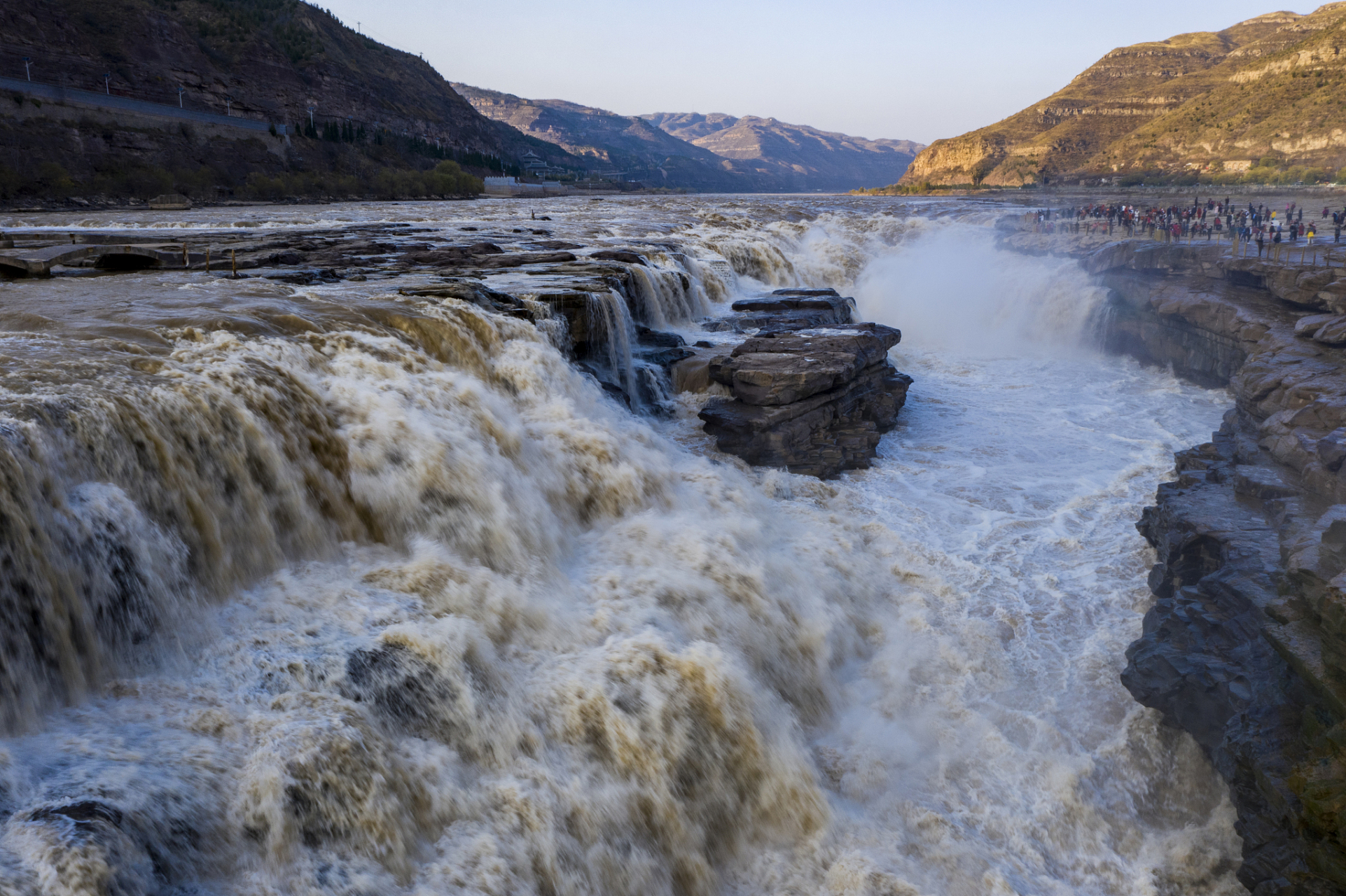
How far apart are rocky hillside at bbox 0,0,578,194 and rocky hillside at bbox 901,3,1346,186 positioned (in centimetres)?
7215

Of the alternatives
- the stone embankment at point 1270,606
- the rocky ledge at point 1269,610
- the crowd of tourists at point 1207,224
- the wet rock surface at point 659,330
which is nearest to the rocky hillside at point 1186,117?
the crowd of tourists at point 1207,224

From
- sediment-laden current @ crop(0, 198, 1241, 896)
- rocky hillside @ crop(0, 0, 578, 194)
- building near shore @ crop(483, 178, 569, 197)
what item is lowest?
sediment-laden current @ crop(0, 198, 1241, 896)

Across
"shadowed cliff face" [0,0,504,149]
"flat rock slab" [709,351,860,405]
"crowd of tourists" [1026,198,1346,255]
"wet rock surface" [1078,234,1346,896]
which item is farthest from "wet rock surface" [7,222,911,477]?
"shadowed cliff face" [0,0,504,149]

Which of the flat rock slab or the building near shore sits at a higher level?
the building near shore

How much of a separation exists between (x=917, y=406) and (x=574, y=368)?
794 centimetres

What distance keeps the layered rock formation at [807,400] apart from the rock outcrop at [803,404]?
12 millimetres

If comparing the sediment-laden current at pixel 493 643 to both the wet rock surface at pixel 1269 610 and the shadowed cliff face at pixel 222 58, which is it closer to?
the wet rock surface at pixel 1269 610

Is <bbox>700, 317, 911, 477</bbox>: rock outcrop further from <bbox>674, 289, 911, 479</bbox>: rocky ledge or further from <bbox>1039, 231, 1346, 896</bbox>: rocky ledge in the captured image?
<bbox>1039, 231, 1346, 896</bbox>: rocky ledge

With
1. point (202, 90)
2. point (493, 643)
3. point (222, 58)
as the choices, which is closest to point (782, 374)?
point (493, 643)

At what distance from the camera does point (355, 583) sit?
6.39 meters

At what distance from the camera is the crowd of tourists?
2317cm

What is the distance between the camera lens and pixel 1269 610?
A: 6.17 m

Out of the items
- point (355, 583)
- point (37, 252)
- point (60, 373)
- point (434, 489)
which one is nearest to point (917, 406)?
point (434, 489)

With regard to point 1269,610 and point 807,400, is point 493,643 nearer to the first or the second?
point 1269,610
